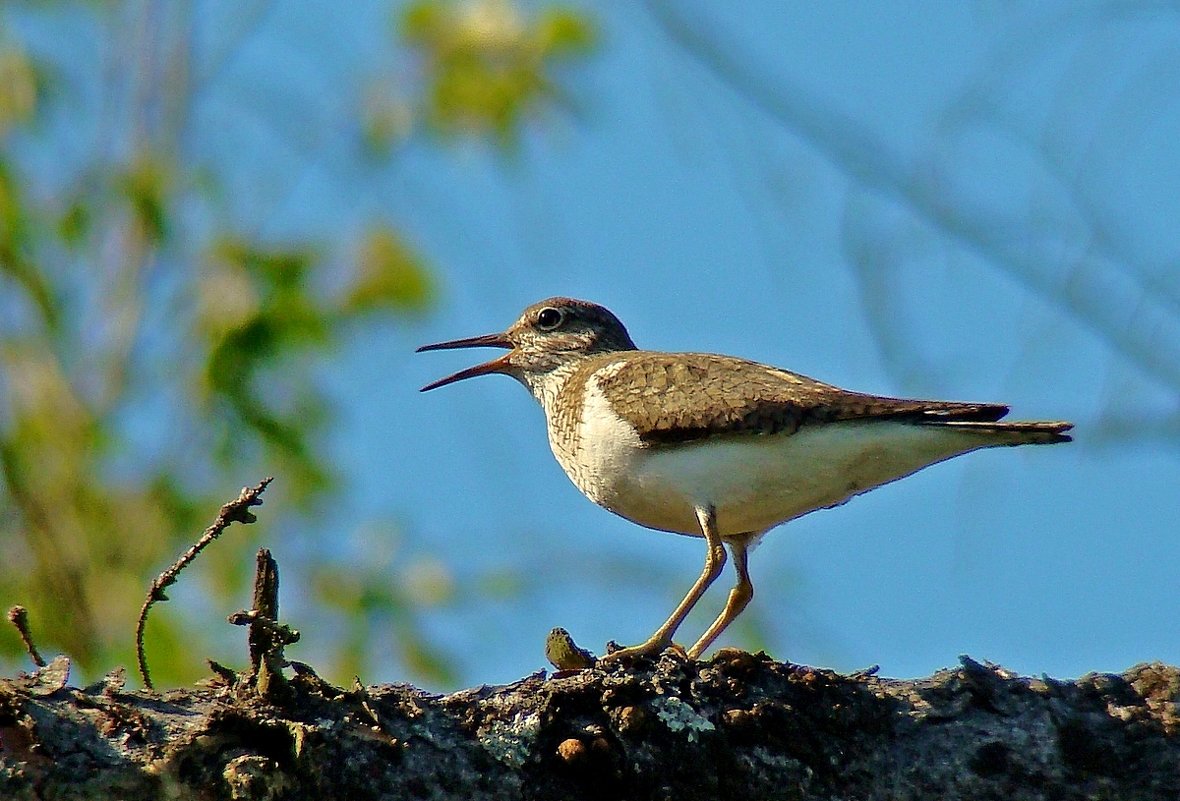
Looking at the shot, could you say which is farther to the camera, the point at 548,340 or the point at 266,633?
the point at 548,340

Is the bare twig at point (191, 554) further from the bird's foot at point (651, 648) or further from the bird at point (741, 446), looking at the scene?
the bird at point (741, 446)

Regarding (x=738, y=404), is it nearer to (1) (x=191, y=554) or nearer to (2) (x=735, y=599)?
(2) (x=735, y=599)

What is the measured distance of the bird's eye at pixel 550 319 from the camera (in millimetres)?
8812

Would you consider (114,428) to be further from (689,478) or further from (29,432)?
(689,478)

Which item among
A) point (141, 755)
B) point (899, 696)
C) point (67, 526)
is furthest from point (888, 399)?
Result: point (67, 526)

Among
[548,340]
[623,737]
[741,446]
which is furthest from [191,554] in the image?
[548,340]

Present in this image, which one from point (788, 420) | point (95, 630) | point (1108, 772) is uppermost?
point (788, 420)

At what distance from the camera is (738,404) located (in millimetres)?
6629

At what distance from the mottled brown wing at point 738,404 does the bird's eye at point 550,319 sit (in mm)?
1693

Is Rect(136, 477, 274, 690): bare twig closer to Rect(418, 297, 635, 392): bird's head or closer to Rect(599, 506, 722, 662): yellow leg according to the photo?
Rect(599, 506, 722, 662): yellow leg

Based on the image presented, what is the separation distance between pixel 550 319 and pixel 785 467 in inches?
108

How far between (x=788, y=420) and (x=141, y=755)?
388 cm

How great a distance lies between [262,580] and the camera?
11.8 ft

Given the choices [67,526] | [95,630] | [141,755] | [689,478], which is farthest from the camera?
[67,526]
